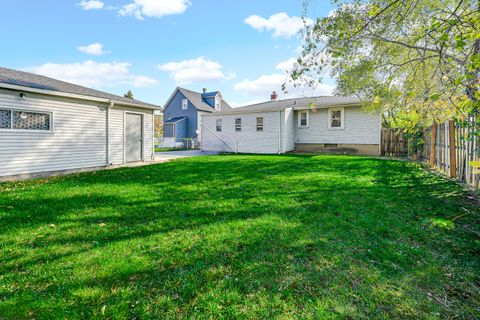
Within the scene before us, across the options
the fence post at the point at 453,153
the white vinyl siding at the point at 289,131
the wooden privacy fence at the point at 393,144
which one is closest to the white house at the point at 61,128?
the white vinyl siding at the point at 289,131

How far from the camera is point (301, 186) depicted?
6.09 metres

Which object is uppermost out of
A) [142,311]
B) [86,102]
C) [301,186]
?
[86,102]

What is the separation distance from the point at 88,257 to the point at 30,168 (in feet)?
26.1

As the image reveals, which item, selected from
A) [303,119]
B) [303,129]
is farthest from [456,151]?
[303,119]

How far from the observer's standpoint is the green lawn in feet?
6.34

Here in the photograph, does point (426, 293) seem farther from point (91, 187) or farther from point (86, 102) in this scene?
point (86, 102)

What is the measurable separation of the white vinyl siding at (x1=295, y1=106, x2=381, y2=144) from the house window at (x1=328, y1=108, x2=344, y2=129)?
7.9 inches

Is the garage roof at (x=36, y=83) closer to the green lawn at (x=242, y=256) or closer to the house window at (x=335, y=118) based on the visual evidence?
the green lawn at (x=242, y=256)

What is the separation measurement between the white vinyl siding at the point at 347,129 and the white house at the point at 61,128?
10.8m

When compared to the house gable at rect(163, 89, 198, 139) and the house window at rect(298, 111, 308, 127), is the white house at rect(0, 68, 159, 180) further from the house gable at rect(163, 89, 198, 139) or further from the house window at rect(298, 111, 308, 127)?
the house gable at rect(163, 89, 198, 139)

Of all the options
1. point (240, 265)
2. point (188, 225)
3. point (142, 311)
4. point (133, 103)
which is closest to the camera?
point (142, 311)

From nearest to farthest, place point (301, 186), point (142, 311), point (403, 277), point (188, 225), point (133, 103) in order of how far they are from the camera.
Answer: point (142, 311)
point (403, 277)
point (188, 225)
point (301, 186)
point (133, 103)

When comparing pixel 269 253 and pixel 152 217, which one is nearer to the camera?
pixel 269 253

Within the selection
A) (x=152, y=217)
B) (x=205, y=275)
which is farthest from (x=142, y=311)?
(x=152, y=217)
